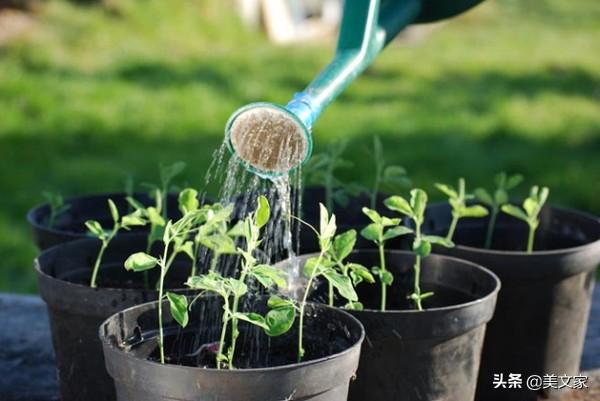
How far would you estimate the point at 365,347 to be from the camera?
221 cm

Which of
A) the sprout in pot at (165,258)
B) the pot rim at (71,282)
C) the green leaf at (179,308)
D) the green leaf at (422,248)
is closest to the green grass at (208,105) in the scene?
the pot rim at (71,282)

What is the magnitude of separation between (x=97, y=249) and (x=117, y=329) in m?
0.59

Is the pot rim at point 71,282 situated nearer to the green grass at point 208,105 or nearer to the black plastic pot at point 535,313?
the black plastic pot at point 535,313

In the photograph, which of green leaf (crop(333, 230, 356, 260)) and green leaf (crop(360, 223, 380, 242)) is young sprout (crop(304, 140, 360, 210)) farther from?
green leaf (crop(333, 230, 356, 260))

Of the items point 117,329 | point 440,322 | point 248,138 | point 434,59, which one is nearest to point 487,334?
point 440,322

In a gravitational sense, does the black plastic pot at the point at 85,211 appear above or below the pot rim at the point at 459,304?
below

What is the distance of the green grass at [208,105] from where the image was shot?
512 centimetres

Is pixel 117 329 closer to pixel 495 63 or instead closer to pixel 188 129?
pixel 188 129

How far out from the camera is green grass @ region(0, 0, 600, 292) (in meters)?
5.12

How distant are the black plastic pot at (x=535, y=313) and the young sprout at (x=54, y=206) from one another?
3.47 ft

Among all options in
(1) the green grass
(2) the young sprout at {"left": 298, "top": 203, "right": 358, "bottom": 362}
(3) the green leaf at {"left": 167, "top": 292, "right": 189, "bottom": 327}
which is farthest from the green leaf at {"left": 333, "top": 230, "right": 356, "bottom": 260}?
(1) the green grass

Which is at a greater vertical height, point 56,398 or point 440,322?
point 440,322

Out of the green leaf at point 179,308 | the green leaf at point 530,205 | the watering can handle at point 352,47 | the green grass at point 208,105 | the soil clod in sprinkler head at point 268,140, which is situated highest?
the watering can handle at point 352,47

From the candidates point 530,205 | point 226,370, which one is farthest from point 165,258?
point 530,205
